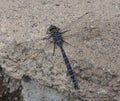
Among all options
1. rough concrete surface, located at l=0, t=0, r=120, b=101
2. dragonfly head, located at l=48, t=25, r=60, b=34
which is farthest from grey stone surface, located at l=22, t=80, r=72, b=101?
dragonfly head, located at l=48, t=25, r=60, b=34

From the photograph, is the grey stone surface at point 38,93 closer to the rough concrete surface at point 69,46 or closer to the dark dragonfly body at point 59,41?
the rough concrete surface at point 69,46

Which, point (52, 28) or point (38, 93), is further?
point (52, 28)

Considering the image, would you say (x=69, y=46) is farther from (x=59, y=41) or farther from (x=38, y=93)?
(x=38, y=93)

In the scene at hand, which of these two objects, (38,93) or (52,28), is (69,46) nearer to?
(52,28)

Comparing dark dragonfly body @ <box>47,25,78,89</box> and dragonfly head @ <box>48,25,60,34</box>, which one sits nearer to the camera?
dark dragonfly body @ <box>47,25,78,89</box>

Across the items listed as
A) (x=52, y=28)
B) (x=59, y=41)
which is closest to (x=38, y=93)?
(x=59, y=41)

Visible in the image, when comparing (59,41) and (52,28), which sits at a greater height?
(52,28)

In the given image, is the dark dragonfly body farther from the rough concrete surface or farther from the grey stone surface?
the grey stone surface

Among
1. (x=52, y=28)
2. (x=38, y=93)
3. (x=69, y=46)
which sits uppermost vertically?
(x=52, y=28)
